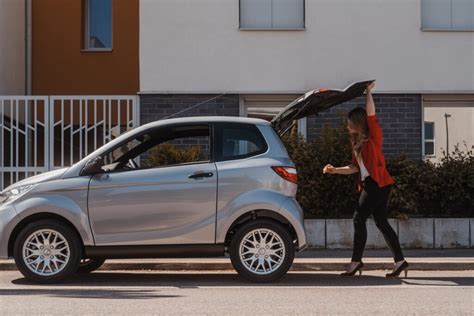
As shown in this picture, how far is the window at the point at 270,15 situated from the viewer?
1266 centimetres

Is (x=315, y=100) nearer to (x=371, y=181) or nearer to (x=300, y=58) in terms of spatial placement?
(x=371, y=181)

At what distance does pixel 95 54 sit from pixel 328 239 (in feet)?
23.0

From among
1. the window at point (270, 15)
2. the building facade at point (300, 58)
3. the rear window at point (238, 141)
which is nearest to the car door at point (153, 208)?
the rear window at point (238, 141)

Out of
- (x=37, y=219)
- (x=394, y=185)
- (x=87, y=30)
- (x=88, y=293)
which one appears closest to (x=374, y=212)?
(x=394, y=185)

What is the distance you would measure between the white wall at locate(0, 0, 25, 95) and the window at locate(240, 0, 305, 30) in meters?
4.54

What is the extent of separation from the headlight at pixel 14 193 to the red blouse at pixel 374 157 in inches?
142

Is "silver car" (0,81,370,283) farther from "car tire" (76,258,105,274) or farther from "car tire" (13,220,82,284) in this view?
"car tire" (76,258,105,274)

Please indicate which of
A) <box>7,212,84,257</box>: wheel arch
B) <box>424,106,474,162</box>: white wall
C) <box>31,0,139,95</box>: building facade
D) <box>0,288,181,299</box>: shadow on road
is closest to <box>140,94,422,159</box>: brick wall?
<box>424,106,474,162</box>: white wall

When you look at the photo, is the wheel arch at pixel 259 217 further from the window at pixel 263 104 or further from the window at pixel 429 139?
the window at pixel 429 139

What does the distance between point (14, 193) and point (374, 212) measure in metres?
3.90

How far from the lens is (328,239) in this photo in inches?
432

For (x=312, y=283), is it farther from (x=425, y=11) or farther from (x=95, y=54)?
(x=95, y=54)

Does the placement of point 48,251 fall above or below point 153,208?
below

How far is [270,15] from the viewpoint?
1267 cm
